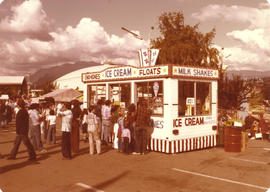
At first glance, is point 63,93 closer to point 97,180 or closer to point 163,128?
point 163,128

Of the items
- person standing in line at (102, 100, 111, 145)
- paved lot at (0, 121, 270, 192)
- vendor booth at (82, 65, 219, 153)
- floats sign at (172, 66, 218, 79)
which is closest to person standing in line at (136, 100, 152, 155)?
paved lot at (0, 121, 270, 192)

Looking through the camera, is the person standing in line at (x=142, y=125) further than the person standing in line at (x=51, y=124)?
No

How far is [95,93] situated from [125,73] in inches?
123

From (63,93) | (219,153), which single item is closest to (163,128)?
(219,153)

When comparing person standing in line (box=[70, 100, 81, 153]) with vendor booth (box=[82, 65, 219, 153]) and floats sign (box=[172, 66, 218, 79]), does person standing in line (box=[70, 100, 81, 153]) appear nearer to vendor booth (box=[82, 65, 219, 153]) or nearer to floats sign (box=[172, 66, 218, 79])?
vendor booth (box=[82, 65, 219, 153])

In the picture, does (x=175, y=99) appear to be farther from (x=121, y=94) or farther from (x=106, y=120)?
(x=121, y=94)

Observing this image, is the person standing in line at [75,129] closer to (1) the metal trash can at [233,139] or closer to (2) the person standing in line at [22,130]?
(2) the person standing in line at [22,130]

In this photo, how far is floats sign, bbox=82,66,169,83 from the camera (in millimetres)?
10547

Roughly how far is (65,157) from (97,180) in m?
2.76

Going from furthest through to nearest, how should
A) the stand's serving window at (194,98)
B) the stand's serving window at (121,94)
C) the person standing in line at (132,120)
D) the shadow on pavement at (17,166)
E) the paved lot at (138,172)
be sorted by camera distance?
the stand's serving window at (121,94) → the stand's serving window at (194,98) → the person standing in line at (132,120) → the shadow on pavement at (17,166) → the paved lot at (138,172)

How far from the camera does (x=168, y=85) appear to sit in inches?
404

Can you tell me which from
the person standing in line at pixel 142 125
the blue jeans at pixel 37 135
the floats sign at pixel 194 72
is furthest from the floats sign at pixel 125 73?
the blue jeans at pixel 37 135

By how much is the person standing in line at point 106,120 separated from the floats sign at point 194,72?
317 centimetres

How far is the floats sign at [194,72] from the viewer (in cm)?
1044
